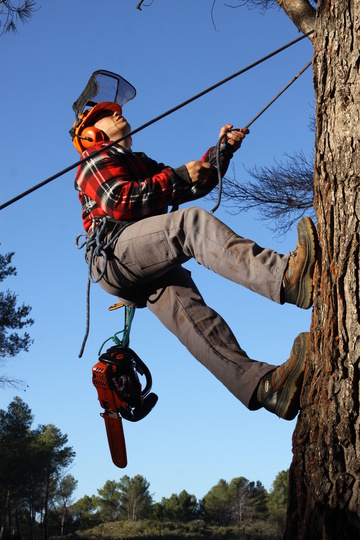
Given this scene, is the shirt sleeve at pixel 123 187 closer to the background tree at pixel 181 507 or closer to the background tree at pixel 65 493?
the background tree at pixel 181 507

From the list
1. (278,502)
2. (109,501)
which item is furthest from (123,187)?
(109,501)

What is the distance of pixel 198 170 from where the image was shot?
3.82 metres

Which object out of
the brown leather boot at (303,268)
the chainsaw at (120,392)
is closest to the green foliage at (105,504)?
the chainsaw at (120,392)

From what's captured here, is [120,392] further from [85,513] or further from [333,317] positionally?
[85,513]

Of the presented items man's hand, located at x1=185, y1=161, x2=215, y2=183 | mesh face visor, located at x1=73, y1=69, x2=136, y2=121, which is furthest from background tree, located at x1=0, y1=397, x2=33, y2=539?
man's hand, located at x1=185, y1=161, x2=215, y2=183

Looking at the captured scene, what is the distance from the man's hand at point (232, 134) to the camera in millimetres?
3834

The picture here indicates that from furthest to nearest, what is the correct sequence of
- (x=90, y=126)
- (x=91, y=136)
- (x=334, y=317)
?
(x=90, y=126), (x=91, y=136), (x=334, y=317)

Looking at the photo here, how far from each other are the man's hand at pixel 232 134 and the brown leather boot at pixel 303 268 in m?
0.98

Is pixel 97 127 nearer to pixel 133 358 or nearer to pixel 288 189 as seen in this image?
pixel 133 358

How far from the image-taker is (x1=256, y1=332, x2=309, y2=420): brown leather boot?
296 centimetres

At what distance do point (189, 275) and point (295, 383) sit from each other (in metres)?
1.21

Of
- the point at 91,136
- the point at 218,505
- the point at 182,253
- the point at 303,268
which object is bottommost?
the point at 218,505

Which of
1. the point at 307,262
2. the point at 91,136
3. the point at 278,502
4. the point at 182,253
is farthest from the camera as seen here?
the point at 278,502

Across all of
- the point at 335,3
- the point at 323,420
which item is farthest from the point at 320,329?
the point at 335,3
